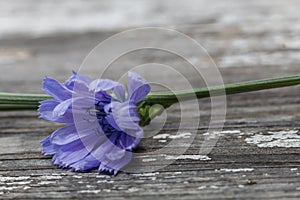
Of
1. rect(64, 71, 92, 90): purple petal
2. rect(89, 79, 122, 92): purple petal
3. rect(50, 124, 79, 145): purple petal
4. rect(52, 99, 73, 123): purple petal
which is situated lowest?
rect(50, 124, 79, 145): purple petal

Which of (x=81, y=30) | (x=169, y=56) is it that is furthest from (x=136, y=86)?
(x=81, y=30)

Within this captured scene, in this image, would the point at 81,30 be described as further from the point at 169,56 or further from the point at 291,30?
the point at 291,30

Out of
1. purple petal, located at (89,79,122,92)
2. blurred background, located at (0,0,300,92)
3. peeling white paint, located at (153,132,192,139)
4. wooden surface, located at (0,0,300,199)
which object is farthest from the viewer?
blurred background, located at (0,0,300,92)

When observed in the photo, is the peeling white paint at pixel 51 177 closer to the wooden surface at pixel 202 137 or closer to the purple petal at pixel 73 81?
the wooden surface at pixel 202 137

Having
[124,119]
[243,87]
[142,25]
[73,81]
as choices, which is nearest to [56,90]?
[73,81]

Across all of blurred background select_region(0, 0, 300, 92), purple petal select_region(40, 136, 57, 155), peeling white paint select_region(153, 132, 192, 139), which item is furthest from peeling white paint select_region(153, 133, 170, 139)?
blurred background select_region(0, 0, 300, 92)

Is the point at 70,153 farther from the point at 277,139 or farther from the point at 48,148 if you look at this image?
the point at 277,139

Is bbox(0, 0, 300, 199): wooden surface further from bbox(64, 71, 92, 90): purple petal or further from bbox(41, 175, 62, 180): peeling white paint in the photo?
bbox(64, 71, 92, 90): purple petal
